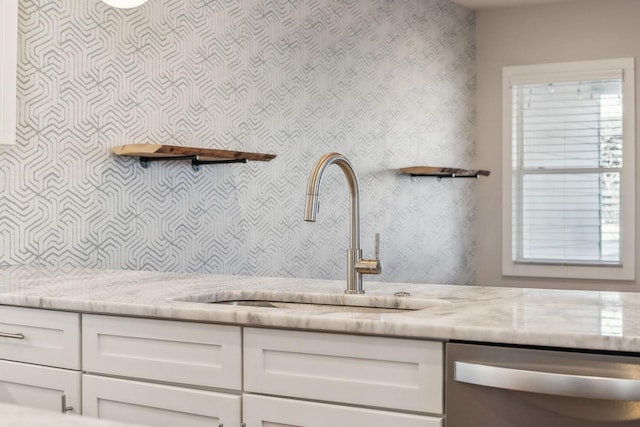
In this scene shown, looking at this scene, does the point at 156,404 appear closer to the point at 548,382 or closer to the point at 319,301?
the point at 319,301

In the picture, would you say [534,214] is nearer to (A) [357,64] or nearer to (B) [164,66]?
(A) [357,64]

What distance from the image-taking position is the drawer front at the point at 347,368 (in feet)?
4.84

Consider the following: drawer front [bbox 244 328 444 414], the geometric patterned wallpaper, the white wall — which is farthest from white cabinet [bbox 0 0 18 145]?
the white wall

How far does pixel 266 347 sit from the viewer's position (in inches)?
64.6

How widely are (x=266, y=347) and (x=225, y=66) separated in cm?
235

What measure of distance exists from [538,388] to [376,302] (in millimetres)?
694

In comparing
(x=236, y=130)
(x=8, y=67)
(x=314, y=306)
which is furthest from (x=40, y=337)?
(x=236, y=130)

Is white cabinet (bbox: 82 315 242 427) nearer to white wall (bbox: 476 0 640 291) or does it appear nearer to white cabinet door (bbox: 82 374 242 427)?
white cabinet door (bbox: 82 374 242 427)

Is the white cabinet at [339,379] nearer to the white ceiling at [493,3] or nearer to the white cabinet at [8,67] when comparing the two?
the white cabinet at [8,67]

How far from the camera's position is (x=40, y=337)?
197 centimetres

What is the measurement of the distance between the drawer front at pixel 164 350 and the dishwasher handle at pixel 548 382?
51cm

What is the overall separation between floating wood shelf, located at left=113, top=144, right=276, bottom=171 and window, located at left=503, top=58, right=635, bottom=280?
2954 millimetres

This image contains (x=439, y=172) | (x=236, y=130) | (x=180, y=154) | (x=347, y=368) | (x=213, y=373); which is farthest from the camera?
(x=439, y=172)

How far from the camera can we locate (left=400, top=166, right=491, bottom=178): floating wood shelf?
16.3ft
